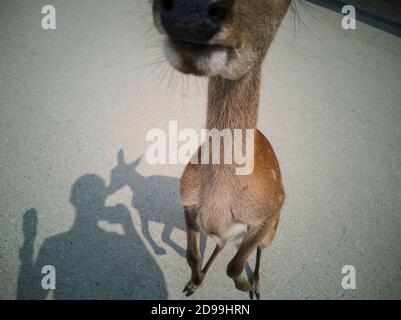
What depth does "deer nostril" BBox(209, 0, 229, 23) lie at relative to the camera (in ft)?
2.65

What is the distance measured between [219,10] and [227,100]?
0.62 m

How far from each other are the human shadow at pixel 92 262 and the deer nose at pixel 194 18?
6.91ft

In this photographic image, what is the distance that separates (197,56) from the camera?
93 cm

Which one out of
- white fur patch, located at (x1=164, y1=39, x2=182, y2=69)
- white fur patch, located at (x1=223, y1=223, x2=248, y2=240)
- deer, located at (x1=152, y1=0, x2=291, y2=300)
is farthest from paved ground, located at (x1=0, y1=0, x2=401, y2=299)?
white fur patch, located at (x1=223, y1=223, x2=248, y2=240)

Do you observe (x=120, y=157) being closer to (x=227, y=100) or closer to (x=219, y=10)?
(x=227, y=100)

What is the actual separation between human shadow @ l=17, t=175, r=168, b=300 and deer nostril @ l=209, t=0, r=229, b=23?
2159mm

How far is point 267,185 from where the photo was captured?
5.73 feet

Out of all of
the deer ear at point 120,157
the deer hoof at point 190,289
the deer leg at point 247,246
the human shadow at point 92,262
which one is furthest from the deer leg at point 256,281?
the deer ear at point 120,157

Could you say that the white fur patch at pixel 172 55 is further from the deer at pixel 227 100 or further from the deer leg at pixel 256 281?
the deer leg at pixel 256 281

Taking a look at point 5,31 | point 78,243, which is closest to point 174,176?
point 78,243

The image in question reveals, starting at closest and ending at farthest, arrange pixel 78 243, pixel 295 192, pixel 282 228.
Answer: pixel 78 243 < pixel 282 228 < pixel 295 192

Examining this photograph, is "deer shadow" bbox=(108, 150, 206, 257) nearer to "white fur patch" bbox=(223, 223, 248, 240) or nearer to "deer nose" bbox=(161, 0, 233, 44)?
"white fur patch" bbox=(223, 223, 248, 240)

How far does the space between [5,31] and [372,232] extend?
6482mm
